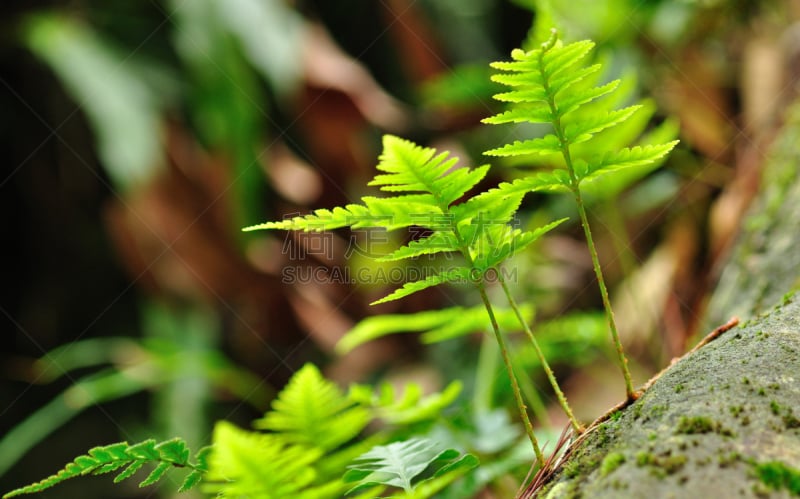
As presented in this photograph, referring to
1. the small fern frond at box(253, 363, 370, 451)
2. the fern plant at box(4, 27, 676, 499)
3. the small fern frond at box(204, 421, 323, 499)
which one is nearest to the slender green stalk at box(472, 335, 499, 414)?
the small fern frond at box(253, 363, 370, 451)

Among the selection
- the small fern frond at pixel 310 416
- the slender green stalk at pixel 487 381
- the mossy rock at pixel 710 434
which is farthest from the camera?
the slender green stalk at pixel 487 381

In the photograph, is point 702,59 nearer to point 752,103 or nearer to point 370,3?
point 752,103

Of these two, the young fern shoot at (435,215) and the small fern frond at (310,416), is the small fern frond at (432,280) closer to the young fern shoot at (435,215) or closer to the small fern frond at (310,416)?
the young fern shoot at (435,215)

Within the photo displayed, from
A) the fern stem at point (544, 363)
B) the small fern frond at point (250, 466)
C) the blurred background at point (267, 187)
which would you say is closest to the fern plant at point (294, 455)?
the small fern frond at point (250, 466)

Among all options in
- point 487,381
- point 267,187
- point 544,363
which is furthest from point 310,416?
point 267,187

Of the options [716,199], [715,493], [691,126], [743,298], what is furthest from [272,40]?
[715,493]

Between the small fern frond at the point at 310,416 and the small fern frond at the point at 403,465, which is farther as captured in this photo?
the small fern frond at the point at 310,416

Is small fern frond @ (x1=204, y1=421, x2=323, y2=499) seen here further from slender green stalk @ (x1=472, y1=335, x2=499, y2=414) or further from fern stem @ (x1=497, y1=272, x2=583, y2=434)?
slender green stalk @ (x1=472, y1=335, x2=499, y2=414)

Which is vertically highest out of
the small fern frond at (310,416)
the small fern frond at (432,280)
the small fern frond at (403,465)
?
the small fern frond at (432,280)
